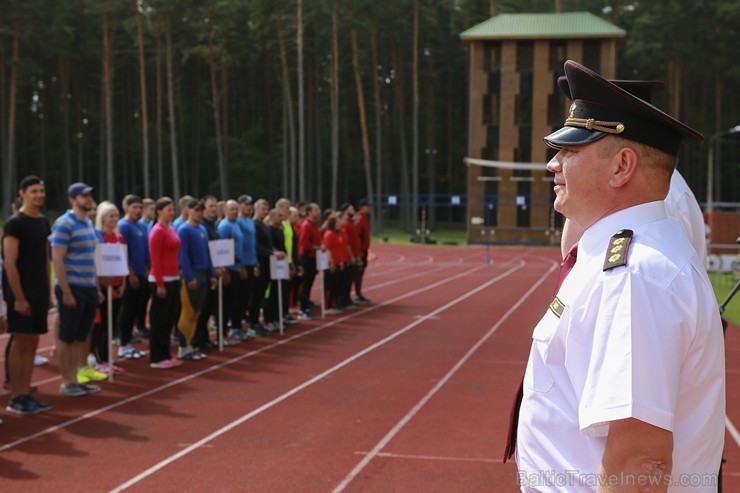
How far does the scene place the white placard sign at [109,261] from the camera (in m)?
8.87

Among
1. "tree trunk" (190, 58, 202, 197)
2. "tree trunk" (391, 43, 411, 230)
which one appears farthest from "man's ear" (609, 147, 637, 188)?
"tree trunk" (190, 58, 202, 197)

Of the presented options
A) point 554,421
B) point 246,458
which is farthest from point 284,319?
point 554,421

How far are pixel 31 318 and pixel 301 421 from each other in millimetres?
2737

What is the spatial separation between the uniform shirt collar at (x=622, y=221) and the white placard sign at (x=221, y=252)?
9.32 m

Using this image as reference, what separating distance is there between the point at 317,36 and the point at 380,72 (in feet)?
29.0

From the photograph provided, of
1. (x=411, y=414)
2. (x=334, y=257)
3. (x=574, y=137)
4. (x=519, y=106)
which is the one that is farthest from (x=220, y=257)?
(x=519, y=106)

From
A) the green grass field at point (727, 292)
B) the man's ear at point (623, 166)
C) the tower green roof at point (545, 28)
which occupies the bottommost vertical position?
the green grass field at point (727, 292)

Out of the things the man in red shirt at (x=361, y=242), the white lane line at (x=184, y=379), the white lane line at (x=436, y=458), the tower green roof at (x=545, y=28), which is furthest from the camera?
the tower green roof at (x=545, y=28)

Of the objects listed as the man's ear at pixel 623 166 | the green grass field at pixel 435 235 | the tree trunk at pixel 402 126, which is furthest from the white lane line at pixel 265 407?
the tree trunk at pixel 402 126

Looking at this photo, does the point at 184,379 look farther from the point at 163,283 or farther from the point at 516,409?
the point at 516,409

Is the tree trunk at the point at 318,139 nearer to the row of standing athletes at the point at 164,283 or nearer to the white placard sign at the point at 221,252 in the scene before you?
the row of standing athletes at the point at 164,283

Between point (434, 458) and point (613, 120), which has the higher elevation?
point (613, 120)

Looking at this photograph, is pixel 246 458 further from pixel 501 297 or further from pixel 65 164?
pixel 65 164

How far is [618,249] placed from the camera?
1667mm
